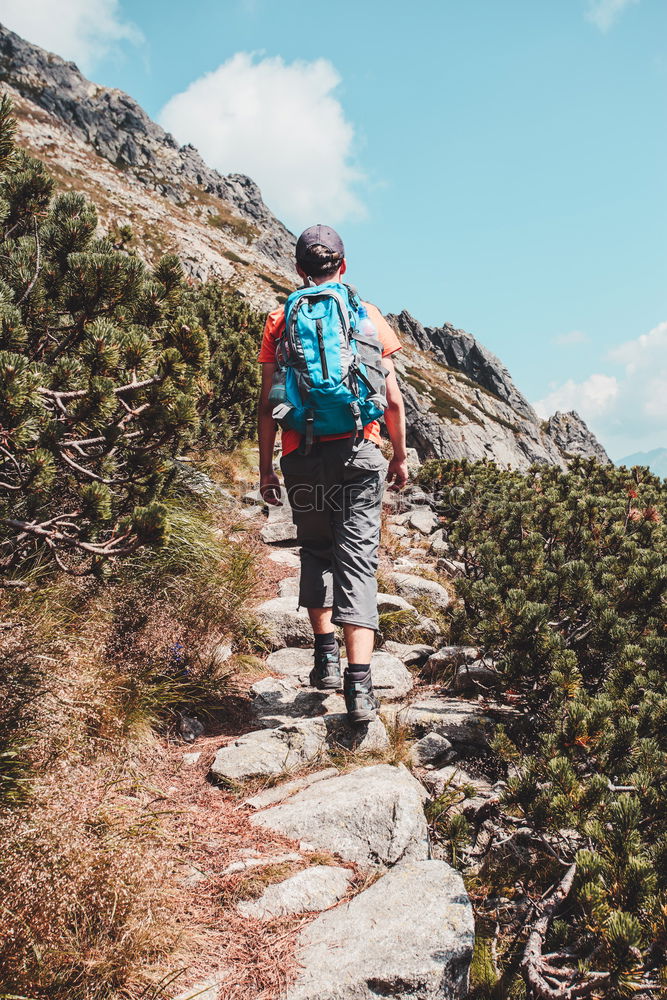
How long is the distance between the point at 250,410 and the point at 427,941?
847cm

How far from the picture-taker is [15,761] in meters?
2.29

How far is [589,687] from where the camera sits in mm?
3938

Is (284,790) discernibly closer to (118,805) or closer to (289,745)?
(289,745)

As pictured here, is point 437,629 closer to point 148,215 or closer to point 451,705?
point 451,705

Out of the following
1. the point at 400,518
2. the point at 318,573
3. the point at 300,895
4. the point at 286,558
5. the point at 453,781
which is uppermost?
the point at 400,518

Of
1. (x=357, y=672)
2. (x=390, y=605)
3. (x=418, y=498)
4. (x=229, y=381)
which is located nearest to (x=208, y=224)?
(x=229, y=381)

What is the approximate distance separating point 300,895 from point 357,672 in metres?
1.17

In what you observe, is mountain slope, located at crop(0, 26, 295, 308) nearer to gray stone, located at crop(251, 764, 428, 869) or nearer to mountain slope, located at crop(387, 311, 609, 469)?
mountain slope, located at crop(387, 311, 609, 469)

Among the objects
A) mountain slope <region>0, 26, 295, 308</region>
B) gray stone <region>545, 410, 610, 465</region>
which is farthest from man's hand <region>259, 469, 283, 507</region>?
A: gray stone <region>545, 410, 610, 465</region>

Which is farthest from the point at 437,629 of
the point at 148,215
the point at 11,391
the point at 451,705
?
the point at 148,215

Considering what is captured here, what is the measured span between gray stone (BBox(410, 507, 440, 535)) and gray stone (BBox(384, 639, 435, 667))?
3532mm

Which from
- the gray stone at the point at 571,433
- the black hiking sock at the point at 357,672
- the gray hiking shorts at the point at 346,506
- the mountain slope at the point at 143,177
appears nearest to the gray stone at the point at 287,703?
the black hiking sock at the point at 357,672

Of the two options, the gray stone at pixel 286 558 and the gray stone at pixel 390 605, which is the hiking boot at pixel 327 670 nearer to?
the gray stone at pixel 390 605

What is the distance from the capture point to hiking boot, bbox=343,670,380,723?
3227 millimetres
